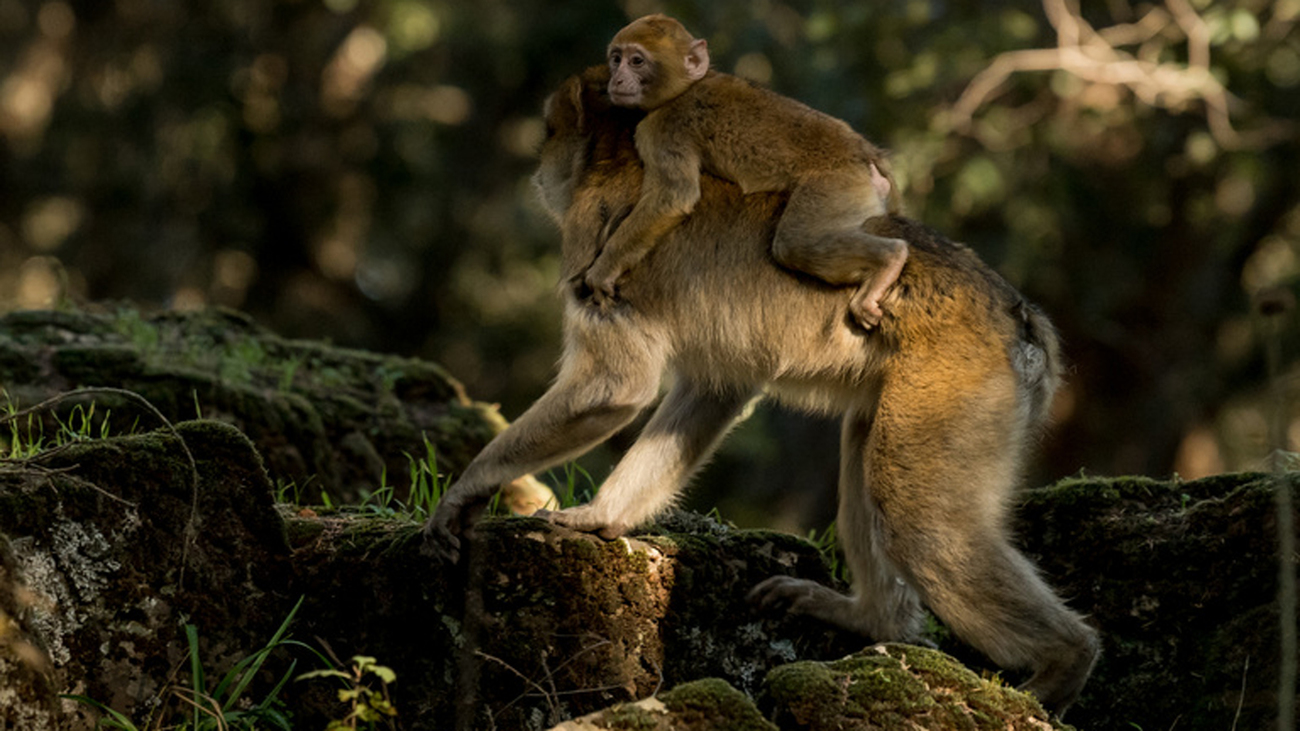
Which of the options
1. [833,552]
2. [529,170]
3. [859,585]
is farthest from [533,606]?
[529,170]

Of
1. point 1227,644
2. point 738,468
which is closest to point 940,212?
point 738,468

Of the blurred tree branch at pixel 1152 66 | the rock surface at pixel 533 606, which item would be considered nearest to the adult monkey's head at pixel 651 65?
the rock surface at pixel 533 606

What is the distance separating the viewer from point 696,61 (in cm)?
630

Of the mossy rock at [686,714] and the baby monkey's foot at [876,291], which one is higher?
the baby monkey's foot at [876,291]

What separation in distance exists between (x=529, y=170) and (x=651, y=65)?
14509 mm

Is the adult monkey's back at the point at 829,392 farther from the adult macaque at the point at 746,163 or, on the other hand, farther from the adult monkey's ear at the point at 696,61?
the adult monkey's ear at the point at 696,61

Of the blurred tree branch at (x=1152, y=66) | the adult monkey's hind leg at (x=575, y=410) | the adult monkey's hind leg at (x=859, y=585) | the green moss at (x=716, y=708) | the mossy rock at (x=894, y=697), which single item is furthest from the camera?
the blurred tree branch at (x=1152, y=66)

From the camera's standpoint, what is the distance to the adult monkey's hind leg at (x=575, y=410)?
5508 mm

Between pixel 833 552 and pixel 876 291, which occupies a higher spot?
pixel 876 291

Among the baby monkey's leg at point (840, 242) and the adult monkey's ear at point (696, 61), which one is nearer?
the baby monkey's leg at point (840, 242)

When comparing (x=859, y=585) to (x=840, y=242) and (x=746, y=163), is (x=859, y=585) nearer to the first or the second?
(x=840, y=242)

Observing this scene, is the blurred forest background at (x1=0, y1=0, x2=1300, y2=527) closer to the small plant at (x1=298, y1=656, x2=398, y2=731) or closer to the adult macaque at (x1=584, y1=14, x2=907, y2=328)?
the adult macaque at (x1=584, y1=14, x2=907, y2=328)

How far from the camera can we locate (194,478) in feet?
16.3

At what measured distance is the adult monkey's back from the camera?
210 inches
